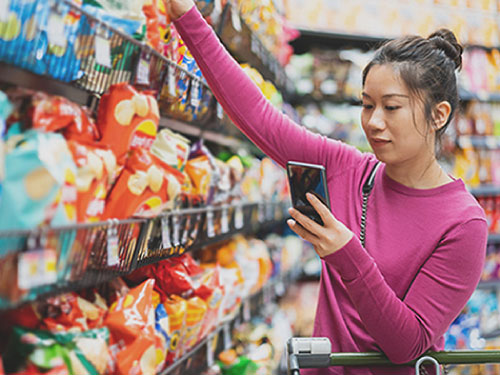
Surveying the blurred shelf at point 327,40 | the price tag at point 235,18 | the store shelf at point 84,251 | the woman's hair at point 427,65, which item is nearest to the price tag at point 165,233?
the store shelf at point 84,251

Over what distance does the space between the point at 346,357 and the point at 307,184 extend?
428 millimetres

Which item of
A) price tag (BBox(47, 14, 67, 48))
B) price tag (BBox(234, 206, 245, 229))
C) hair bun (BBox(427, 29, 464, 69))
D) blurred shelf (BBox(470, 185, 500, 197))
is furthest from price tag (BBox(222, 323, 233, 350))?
blurred shelf (BBox(470, 185, 500, 197))

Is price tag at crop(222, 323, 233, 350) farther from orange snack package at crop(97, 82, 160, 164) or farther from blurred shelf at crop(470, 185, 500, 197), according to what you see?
blurred shelf at crop(470, 185, 500, 197)

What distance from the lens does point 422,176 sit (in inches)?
54.7

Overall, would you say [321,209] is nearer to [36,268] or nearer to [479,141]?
[36,268]

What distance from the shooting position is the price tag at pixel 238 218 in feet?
7.10

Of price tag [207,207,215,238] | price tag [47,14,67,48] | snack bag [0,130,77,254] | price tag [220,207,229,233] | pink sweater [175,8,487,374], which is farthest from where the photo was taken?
price tag [220,207,229,233]

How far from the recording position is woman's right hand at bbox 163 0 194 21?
50.5 inches

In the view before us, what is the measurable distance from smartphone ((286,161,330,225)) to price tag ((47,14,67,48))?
0.48 meters

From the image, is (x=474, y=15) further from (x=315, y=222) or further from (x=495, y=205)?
(x=315, y=222)

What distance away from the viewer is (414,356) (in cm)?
130

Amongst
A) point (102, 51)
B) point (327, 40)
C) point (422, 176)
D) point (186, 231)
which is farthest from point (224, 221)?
point (327, 40)

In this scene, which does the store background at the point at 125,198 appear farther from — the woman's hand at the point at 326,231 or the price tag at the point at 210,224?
the woman's hand at the point at 326,231

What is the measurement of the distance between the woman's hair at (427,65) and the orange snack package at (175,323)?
774mm
